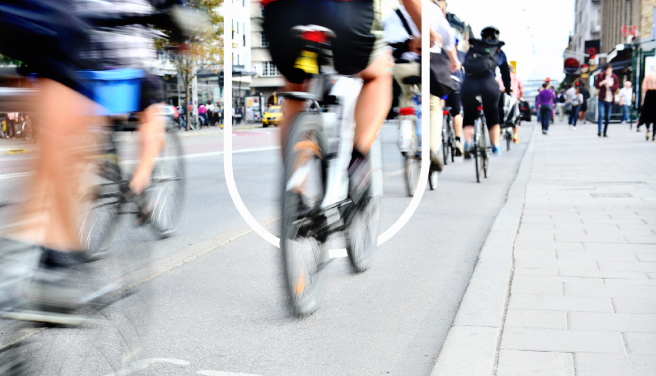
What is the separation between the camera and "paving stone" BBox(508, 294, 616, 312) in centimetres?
329

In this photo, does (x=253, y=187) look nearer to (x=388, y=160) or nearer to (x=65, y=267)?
(x=388, y=160)

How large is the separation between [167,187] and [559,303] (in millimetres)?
2461

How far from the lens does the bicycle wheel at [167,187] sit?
14.1 ft

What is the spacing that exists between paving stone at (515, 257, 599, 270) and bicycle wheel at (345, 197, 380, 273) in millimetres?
859

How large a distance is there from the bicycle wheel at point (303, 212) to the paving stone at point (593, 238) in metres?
2.32

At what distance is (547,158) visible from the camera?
12820mm

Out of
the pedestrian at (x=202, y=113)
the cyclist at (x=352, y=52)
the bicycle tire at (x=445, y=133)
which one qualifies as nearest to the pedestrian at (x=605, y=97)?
the bicycle tire at (x=445, y=133)

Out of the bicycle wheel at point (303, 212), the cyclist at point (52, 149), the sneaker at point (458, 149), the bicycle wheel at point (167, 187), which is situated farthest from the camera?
the sneaker at point (458, 149)

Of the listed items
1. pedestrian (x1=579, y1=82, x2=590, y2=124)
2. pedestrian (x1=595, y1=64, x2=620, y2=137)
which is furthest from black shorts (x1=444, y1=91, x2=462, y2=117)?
pedestrian (x1=579, y1=82, x2=590, y2=124)

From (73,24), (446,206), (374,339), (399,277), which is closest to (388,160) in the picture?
(446,206)

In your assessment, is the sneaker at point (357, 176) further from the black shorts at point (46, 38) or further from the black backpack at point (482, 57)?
the black backpack at point (482, 57)

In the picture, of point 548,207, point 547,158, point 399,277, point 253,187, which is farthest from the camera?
point 547,158

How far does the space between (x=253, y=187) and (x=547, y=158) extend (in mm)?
6487

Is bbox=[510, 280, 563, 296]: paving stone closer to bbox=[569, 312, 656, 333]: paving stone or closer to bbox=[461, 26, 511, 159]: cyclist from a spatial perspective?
bbox=[569, 312, 656, 333]: paving stone
